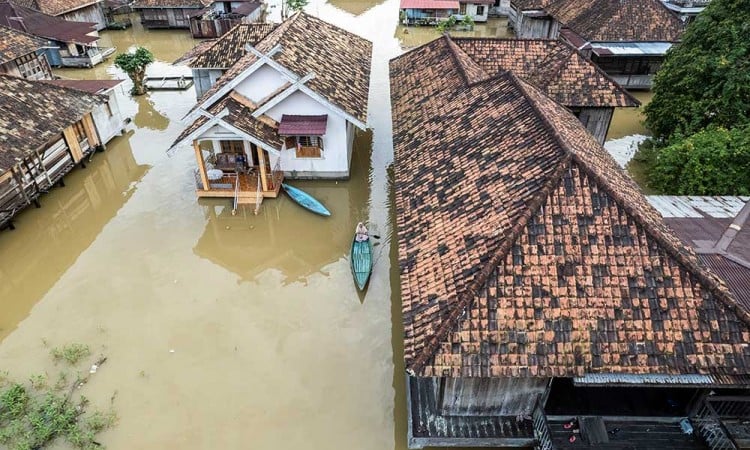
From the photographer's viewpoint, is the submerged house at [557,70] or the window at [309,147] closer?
the submerged house at [557,70]

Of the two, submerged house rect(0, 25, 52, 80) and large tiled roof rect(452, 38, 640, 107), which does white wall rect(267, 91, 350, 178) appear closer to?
large tiled roof rect(452, 38, 640, 107)

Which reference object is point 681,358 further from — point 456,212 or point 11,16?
point 11,16

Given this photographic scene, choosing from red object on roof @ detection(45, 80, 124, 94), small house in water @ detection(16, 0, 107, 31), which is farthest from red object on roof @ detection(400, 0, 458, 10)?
red object on roof @ detection(45, 80, 124, 94)

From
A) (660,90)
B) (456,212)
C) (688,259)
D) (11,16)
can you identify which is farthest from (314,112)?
(11,16)

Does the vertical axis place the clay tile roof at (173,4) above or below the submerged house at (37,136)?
above

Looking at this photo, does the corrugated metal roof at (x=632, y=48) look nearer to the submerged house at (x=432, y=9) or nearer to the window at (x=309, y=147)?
the window at (x=309, y=147)

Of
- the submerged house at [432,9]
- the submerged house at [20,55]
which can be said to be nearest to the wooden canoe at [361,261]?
the submerged house at [20,55]
